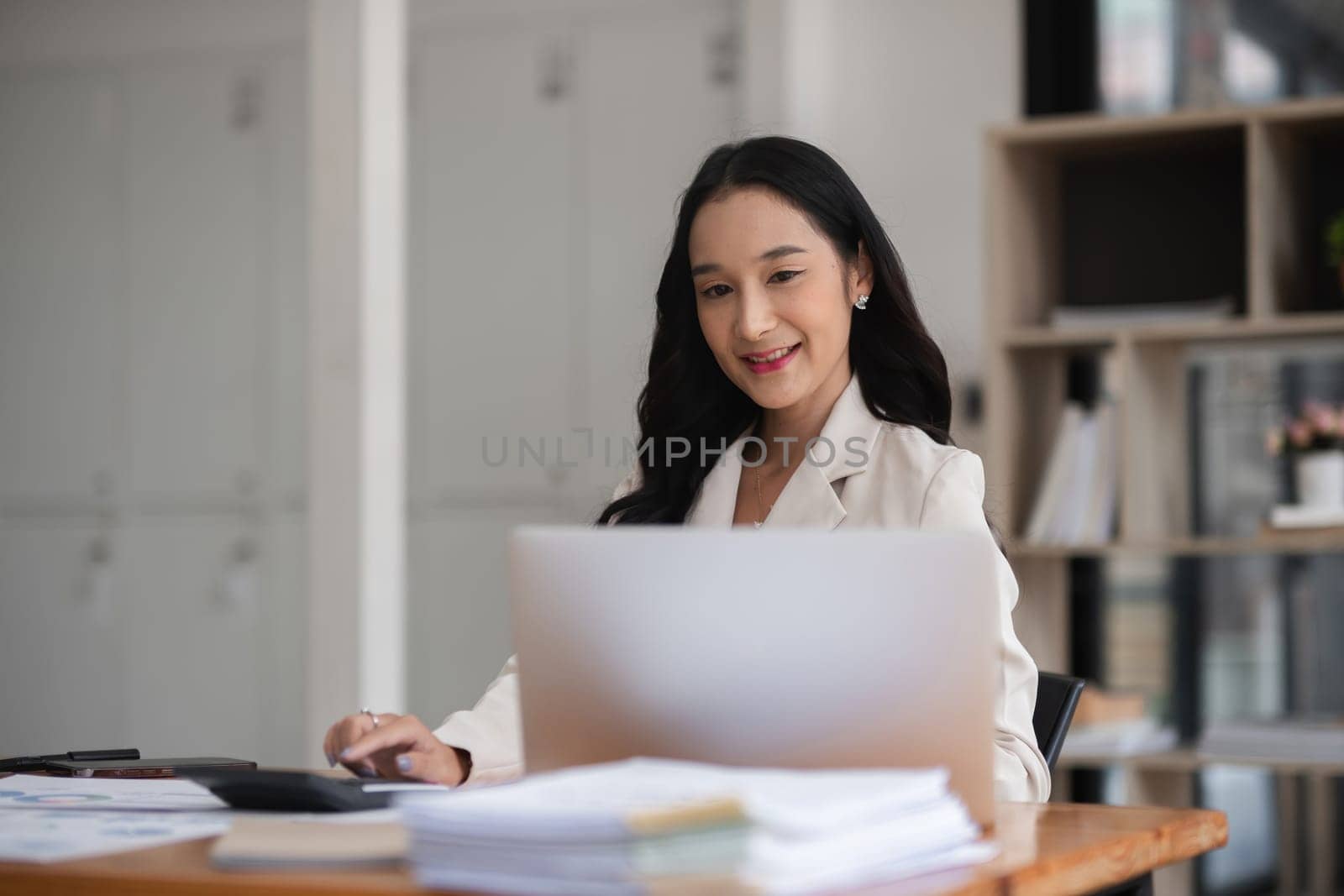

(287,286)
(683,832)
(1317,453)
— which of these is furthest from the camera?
(287,286)

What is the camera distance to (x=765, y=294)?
6.24 ft

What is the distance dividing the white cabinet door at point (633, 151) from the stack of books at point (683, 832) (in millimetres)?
3203

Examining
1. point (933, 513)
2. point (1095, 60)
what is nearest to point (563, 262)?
point (1095, 60)

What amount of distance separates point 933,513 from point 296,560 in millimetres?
2800

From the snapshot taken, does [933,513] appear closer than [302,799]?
No

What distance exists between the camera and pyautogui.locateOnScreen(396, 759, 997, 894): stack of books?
85 centimetres

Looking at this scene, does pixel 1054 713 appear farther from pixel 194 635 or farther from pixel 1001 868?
pixel 194 635

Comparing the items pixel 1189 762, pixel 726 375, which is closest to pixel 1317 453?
pixel 1189 762

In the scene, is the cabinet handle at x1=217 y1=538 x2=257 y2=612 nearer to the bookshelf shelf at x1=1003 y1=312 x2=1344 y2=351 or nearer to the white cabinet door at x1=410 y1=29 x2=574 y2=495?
the white cabinet door at x1=410 y1=29 x2=574 y2=495

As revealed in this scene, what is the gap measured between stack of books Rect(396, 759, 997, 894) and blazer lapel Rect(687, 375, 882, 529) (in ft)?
2.85

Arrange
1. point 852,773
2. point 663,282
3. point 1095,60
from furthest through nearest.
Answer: point 1095,60 < point 663,282 < point 852,773

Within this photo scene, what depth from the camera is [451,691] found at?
423 cm

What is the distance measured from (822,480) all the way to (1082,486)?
1760 millimetres

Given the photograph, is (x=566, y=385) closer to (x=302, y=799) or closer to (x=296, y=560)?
(x=296, y=560)
